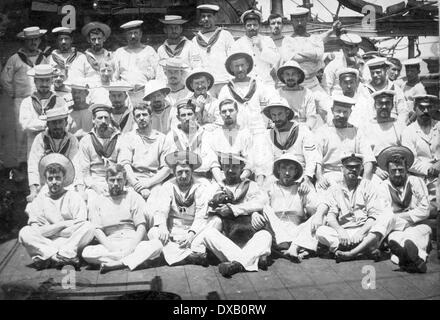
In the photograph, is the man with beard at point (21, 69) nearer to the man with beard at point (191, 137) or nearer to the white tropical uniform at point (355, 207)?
the man with beard at point (191, 137)

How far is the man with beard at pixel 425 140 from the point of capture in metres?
6.57

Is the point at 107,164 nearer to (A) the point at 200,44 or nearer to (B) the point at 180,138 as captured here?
(B) the point at 180,138

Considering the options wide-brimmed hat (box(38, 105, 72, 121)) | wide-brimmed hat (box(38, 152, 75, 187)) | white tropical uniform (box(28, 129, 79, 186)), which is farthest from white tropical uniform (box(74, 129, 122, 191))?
wide-brimmed hat (box(38, 105, 72, 121))

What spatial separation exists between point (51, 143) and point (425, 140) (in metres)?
5.16

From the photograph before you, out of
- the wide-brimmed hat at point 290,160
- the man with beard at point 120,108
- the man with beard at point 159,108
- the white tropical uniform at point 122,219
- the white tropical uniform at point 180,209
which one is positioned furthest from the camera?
the man with beard at point 159,108

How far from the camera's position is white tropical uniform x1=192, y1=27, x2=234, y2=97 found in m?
7.22

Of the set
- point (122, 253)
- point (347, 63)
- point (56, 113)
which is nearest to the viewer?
point (122, 253)

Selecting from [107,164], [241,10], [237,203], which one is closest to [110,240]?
[107,164]

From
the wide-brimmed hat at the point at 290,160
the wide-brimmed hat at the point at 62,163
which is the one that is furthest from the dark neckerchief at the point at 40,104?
the wide-brimmed hat at the point at 290,160

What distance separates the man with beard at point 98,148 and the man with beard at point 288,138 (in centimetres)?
206

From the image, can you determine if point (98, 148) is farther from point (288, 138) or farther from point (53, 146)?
point (288, 138)

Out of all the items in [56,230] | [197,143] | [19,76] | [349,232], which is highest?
[19,76]

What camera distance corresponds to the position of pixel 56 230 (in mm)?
5602

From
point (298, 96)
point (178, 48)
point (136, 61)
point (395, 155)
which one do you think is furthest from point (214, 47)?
point (395, 155)
